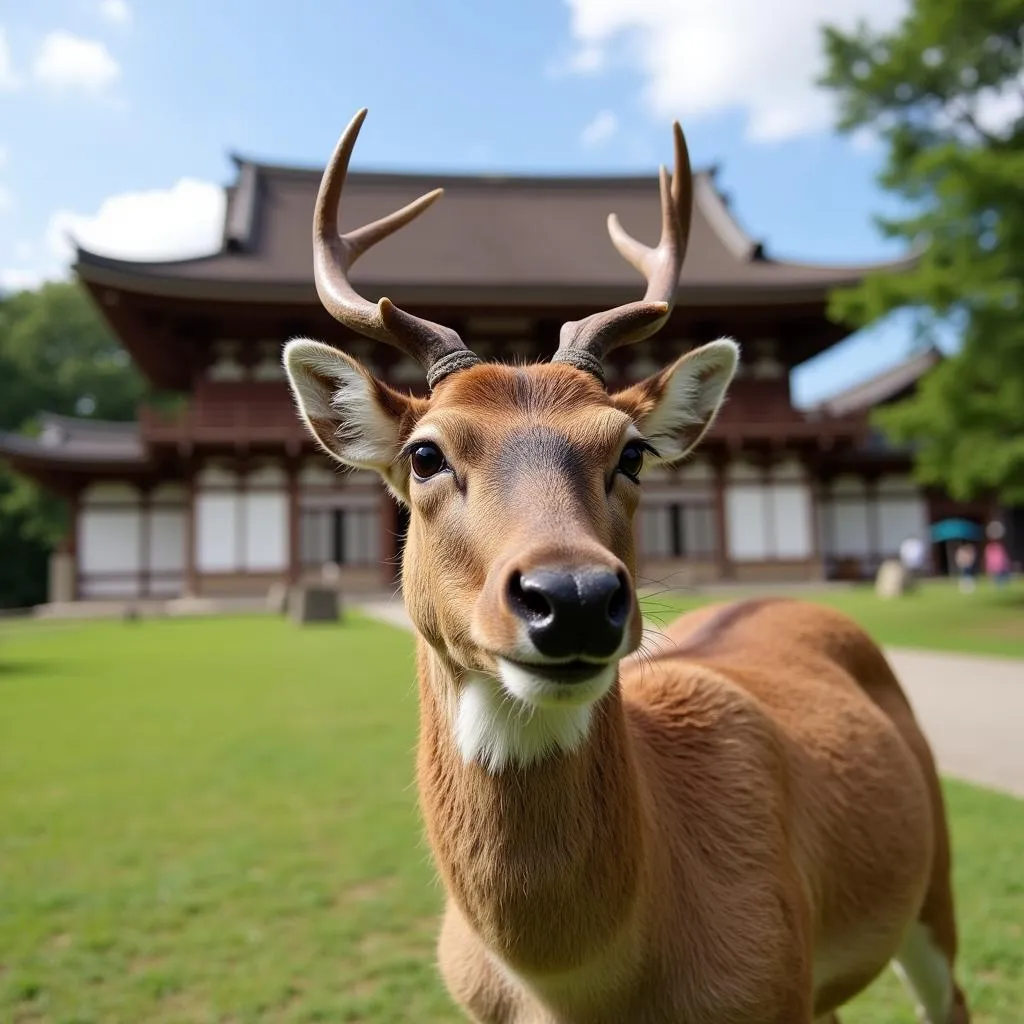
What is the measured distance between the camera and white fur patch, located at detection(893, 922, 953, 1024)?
3.13m

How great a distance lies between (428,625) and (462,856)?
55cm

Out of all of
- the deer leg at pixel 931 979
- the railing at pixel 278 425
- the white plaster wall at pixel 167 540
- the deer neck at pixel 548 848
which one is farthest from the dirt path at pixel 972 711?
the white plaster wall at pixel 167 540

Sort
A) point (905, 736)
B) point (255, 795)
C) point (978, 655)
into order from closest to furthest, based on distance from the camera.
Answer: point (905, 736) → point (255, 795) → point (978, 655)

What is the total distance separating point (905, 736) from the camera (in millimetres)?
3418

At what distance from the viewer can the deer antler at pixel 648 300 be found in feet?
8.24

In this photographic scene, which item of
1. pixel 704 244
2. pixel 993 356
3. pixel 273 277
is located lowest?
pixel 993 356

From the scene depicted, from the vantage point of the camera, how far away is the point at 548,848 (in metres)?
1.97

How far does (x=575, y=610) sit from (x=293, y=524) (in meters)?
24.7

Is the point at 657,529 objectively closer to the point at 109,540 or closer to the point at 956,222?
the point at 956,222

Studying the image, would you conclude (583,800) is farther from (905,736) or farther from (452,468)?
(905,736)

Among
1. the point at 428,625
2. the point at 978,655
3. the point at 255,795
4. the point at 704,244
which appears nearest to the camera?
the point at 428,625

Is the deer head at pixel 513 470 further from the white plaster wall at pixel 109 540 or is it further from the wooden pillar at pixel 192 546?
the white plaster wall at pixel 109 540

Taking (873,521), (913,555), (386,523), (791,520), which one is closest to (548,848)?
(386,523)

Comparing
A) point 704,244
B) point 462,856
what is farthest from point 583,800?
point 704,244
